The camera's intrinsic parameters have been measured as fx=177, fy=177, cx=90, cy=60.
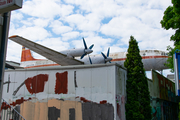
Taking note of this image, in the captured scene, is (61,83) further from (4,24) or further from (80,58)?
(4,24)

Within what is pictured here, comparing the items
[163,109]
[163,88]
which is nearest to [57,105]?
[163,109]

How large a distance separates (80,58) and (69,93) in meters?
9.19

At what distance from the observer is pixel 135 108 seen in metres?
13.0

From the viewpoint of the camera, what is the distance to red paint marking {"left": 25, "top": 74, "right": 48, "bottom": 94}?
47.3 feet

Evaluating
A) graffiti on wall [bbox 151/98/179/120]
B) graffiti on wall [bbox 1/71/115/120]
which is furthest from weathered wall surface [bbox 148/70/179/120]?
graffiti on wall [bbox 1/71/115/120]

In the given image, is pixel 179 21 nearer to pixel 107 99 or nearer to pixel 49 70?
pixel 107 99

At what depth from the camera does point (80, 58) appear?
2230 cm

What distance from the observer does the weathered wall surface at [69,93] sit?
1241 centimetres

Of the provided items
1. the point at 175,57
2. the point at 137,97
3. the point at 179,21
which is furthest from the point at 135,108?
the point at 179,21

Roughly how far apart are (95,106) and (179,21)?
1208 cm

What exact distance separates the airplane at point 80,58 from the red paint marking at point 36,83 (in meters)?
5.55

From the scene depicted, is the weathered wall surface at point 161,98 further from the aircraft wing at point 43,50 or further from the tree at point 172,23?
the aircraft wing at point 43,50

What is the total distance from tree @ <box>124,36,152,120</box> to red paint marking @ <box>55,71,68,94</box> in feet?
15.8

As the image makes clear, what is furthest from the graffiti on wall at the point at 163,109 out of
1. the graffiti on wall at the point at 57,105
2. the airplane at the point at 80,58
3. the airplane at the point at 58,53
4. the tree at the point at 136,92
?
the airplane at the point at 58,53
